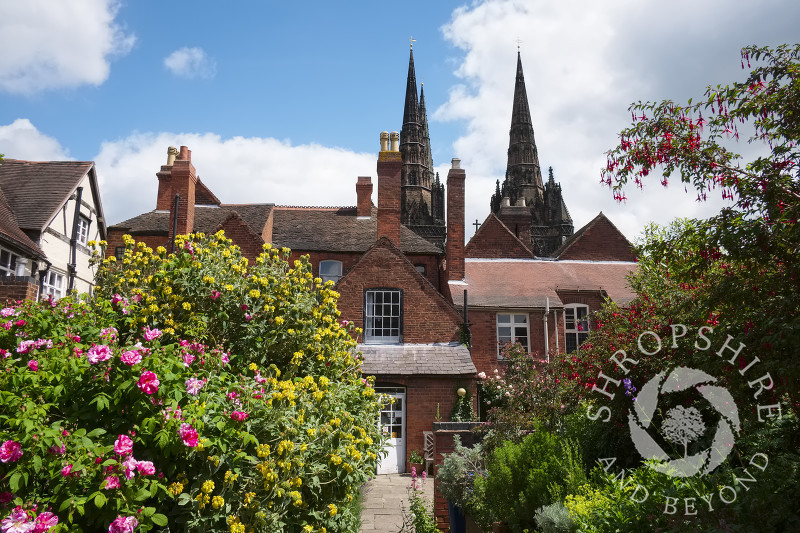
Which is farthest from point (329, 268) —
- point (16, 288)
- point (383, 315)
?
point (16, 288)

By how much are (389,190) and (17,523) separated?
1850 centimetres

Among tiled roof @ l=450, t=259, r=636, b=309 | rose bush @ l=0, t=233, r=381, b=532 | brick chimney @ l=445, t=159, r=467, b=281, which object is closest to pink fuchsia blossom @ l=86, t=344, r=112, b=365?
rose bush @ l=0, t=233, r=381, b=532

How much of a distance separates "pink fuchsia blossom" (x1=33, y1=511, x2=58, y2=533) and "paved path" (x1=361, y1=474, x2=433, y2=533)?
17.0ft

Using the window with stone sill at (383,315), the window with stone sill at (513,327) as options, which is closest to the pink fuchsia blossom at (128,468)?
the window with stone sill at (383,315)

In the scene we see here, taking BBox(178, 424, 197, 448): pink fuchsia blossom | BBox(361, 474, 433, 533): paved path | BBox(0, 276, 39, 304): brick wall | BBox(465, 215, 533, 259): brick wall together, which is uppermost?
BBox(465, 215, 533, 259): brick wall

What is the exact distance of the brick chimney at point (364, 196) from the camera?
27.2m

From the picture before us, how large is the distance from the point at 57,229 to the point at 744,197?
23.1m

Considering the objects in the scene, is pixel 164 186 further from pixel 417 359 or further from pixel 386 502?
pixel 386 502

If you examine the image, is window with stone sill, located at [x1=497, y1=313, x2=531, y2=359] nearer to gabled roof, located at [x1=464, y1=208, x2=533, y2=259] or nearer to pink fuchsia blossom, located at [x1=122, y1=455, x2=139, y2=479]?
gabled roof, located at [x1=464, y1=208, x2=533, y2=259]

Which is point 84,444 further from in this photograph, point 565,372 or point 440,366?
point 440,366

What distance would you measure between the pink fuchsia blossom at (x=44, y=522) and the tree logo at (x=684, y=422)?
14.1ft

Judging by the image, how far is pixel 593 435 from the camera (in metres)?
6.50

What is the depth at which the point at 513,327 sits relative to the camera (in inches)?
874

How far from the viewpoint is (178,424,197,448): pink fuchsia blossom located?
428 centimetres
